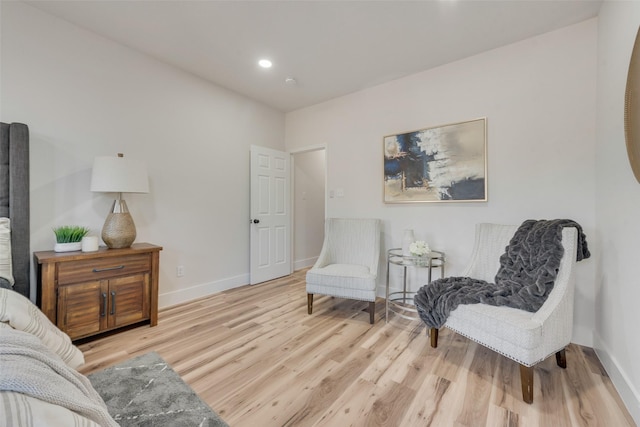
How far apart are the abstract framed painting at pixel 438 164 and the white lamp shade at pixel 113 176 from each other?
2557 millimetres

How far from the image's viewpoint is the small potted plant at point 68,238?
→ 2.12 meters

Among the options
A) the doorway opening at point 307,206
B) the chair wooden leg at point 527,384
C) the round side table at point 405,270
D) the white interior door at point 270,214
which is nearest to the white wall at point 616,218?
the chair wooden leg at point 527,384

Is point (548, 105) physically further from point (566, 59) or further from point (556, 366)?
point (556, 366)

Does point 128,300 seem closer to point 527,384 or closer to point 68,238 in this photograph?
point 68,238

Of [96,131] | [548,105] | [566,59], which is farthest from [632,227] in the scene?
[96,131]

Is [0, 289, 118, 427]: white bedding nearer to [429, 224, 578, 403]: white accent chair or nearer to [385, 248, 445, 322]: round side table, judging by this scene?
[429, 224, 578, 403]: white accent chair

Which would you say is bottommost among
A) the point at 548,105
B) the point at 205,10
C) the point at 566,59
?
the point at 548,105

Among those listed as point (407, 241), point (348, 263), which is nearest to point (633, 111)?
point (407, 241)

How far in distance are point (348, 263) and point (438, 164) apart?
1445 millimetres

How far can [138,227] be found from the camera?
8.95ft

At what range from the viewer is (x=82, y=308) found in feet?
6.81

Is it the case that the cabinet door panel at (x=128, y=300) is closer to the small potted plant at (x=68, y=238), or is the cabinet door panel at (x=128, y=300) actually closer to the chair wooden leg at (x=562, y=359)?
the small potted plant at (x=68, y=238)

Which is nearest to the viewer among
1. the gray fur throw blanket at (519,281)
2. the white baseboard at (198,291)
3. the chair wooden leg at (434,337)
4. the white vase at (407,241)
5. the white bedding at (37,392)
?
A: the white bedding at (37,392)

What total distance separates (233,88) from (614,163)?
A: 3.68 m
